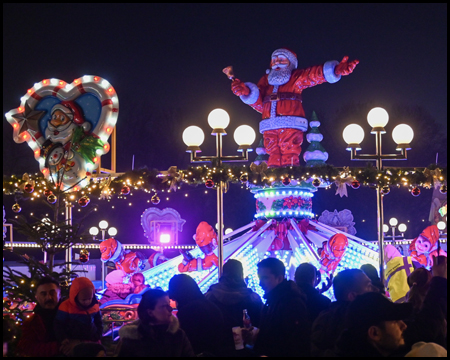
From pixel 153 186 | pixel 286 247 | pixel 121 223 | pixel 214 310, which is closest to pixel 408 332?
pixel 214 310

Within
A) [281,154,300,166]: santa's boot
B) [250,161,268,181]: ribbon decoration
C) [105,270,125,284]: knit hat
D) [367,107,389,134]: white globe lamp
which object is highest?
[367,107,389,134]: white globe lamp

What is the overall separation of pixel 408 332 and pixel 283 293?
39.4 inches

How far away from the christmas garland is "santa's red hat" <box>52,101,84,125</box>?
1.60 meters

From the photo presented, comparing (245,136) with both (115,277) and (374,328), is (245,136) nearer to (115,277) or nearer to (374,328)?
(115,277)

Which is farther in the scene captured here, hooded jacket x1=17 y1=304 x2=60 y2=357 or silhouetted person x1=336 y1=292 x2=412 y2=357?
hooded jacket x1=17 y1=304 x2=60 y2=357

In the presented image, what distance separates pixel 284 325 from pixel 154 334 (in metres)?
1.04

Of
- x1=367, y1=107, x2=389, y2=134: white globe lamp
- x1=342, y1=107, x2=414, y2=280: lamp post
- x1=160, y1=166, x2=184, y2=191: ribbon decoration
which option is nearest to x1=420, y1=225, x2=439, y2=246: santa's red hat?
x1=342, y1=107, x2=414, y2=280: lamp post

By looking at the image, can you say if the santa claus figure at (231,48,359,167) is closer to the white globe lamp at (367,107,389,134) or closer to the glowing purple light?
the white globe lamp at (367,107,389,134)

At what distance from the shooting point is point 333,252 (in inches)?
394

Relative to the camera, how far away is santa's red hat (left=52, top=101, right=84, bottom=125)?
1027cm

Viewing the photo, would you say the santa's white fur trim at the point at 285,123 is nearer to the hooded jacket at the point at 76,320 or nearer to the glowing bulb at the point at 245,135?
the glowing bulb at the point at 245,135

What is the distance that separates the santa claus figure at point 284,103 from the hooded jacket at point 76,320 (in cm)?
697

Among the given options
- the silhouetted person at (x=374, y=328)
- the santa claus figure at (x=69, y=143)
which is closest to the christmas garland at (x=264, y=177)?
the santa claus figure at (x=69, y=143)

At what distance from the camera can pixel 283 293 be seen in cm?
457
